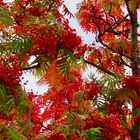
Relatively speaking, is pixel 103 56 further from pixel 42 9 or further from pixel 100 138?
pixel 100 138

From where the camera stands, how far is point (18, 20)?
12211mm

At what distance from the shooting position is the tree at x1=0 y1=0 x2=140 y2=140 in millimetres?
8891

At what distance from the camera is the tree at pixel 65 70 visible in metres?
8.89

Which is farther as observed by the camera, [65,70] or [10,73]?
[65,70]

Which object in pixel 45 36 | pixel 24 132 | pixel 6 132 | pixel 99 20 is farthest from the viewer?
pixel 99 20

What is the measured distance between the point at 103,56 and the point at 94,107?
4.62 m

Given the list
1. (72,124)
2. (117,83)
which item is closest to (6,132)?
(72,124)

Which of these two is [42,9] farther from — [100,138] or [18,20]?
[100,138]

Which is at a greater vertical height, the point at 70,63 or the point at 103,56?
the point at 103,56

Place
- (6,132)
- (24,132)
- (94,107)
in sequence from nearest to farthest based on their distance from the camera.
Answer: (6,132) → (24,132) → (94,107)

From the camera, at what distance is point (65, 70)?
9969 mm

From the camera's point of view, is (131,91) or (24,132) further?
(131,91)

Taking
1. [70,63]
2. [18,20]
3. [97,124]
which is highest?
[18,20]

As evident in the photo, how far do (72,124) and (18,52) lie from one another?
6.19 ft
